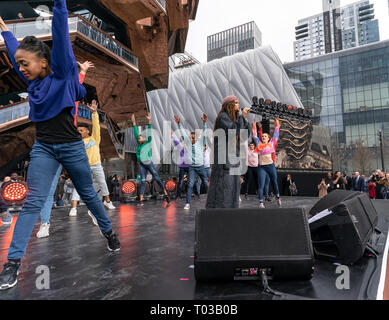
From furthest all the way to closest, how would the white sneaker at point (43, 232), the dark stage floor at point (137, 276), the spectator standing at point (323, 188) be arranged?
the spectator standing at point (323, 188)
the white sneaker at point (43, 232)
the dark stage floor at point (137, 276)

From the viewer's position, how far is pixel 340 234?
1.96 meters

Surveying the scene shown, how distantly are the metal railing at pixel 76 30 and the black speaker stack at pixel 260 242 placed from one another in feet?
45.6

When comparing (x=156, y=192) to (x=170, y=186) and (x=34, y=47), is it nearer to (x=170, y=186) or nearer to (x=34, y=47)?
(x=170, y=186)

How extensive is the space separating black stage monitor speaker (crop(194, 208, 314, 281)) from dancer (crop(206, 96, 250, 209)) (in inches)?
46.6

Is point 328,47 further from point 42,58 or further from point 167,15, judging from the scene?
point 42,58

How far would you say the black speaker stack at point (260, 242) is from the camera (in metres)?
1.65

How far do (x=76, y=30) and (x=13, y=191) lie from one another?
445 inches

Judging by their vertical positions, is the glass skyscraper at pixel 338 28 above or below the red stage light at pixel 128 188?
above

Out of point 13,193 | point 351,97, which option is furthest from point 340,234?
point 351,97

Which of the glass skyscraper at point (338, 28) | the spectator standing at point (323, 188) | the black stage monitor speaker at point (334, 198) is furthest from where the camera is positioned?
the glass skyscraper at point (338, 28)

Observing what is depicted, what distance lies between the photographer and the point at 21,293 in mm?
1576

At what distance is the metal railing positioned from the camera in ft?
37.9

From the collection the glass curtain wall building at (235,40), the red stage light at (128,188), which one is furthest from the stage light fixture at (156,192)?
the glass curtain wall building at (235,40)

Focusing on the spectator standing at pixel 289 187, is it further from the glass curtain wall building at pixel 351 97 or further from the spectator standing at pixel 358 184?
the glass curtain wall building at pixel 351 97
